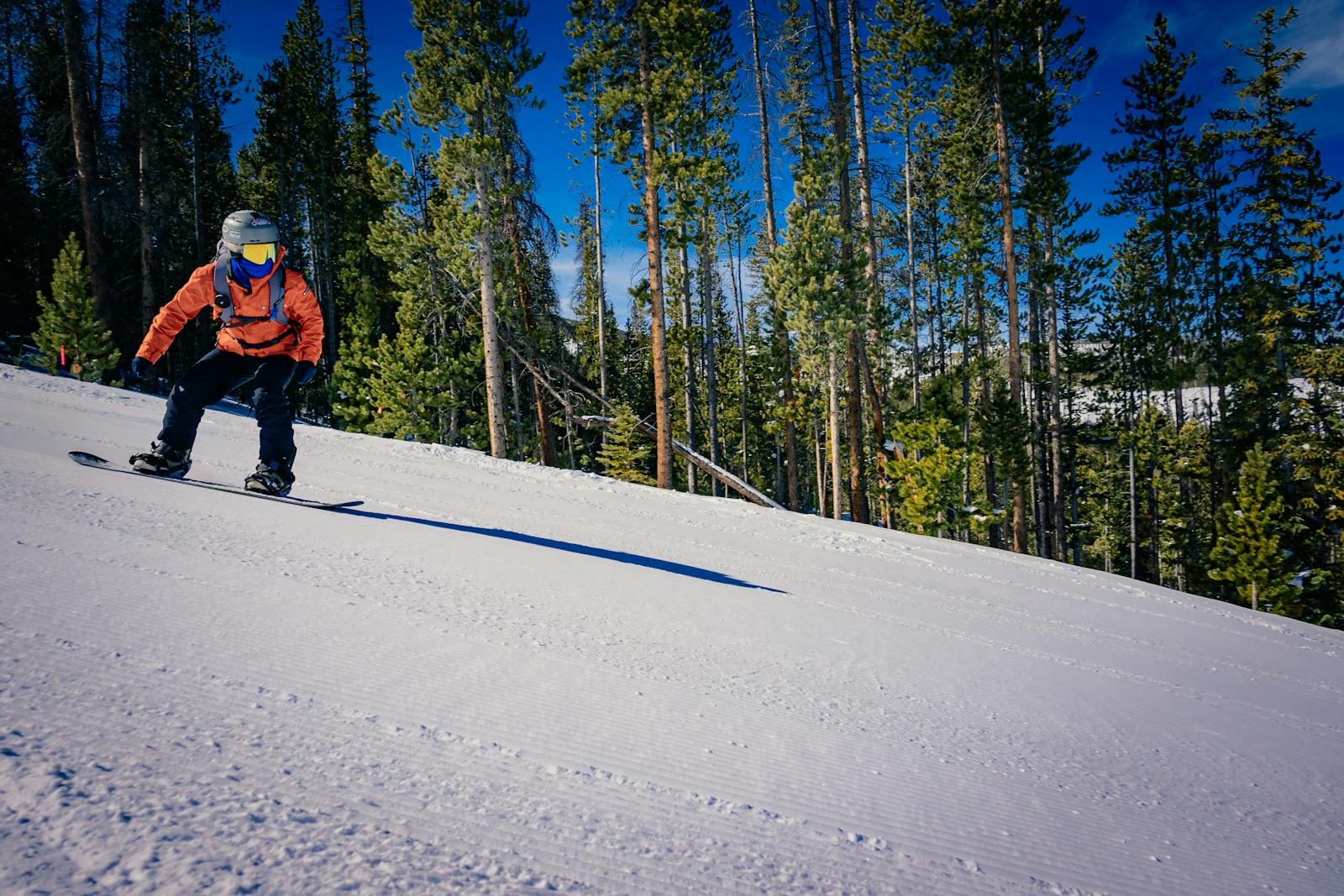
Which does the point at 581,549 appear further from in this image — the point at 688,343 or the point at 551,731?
the point at 688,343

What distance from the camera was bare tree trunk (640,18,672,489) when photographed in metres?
12.8

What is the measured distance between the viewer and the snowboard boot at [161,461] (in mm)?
4199

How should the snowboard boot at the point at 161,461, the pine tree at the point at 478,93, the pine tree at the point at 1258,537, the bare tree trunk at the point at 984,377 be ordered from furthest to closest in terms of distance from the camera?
the bare tree trunk at the point at 984,377 → the pine tree at the point at 1258,537 → the pine tree at the point at 478,93 → the snowboard boot at the point at 161,461

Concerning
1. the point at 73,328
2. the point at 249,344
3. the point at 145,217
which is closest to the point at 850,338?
the point at 249,344

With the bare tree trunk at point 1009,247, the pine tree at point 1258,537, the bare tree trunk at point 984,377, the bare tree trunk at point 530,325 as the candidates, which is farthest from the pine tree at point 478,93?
the pine tree at point 1258,537

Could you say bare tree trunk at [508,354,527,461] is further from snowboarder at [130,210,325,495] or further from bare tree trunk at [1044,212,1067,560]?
bare tree trunk at [1044,212,1067,560]

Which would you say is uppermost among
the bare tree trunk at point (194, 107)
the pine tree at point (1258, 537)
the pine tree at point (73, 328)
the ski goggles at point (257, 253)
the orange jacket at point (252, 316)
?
the bare tree trunk at point (194, 107)

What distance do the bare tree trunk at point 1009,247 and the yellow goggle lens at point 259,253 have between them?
16.2 meters

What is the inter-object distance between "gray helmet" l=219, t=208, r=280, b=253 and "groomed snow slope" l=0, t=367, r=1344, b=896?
1626 mm

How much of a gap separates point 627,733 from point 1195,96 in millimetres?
29781

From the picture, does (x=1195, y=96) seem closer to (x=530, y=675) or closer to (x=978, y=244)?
(x=978, y=244)

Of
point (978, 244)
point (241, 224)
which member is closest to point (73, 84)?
point (241, 224)

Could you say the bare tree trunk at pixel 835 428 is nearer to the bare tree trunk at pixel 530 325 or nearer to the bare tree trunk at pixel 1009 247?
the bare tree trunk at pixel 1009 247

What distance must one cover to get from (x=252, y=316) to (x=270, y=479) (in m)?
1.14
